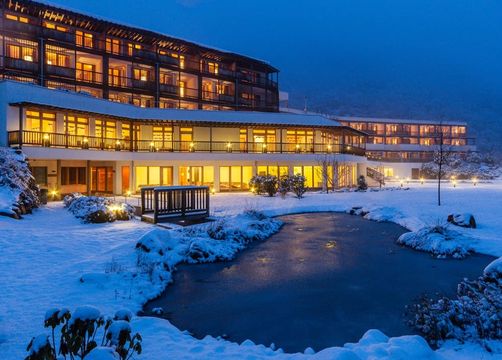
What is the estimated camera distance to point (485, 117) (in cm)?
18575

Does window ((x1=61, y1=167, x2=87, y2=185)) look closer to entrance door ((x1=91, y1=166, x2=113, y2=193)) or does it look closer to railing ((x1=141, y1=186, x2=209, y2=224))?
entrance door ((x1=91, y1=166, x2=113, y2=193))

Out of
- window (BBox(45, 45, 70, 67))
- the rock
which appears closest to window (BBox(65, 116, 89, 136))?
window (BBox(45, 45, 70, 67))

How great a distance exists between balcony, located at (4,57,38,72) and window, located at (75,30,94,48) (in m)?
5.54

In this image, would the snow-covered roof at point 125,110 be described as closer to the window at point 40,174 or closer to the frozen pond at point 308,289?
the window at point 40,174

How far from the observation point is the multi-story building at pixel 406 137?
78312 millimetres

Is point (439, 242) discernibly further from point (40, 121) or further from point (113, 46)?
point (113, 46)

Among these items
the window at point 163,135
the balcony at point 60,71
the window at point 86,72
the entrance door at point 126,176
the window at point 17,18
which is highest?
the window at point 17,18

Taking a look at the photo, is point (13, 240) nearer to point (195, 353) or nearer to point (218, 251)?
point (218, 251)

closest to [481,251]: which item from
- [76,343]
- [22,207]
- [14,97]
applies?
[76,343]

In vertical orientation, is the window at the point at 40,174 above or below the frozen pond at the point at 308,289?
above

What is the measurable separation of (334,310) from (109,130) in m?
A: 29.1

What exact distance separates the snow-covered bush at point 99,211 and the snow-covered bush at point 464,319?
44.5ft

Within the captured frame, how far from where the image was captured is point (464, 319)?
6891 mm

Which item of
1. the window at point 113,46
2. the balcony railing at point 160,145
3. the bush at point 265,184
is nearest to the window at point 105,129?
the balcony railing at point 160,145
